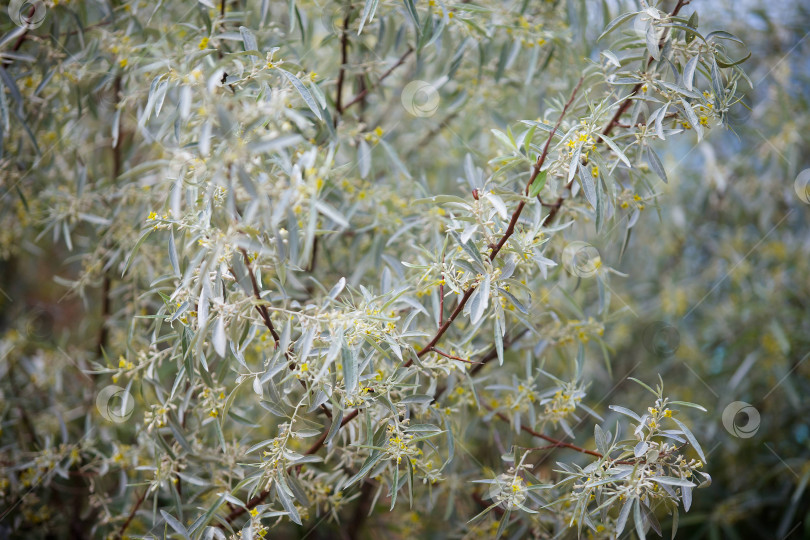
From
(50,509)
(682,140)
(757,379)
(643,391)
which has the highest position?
(682,140)

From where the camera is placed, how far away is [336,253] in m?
1.70

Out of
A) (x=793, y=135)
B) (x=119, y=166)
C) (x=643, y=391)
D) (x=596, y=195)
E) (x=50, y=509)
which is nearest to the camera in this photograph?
(x=596, y=195)

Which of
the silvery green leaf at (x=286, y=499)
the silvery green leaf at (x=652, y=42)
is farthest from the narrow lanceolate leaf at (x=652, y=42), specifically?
the silvery green leaf at (x=286, y=499)

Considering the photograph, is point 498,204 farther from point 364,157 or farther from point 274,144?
point 364,157

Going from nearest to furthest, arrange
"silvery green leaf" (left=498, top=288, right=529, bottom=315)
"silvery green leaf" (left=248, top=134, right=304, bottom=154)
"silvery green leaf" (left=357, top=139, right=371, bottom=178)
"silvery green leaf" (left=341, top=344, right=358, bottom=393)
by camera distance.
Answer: "silvery green leaf" (left=248, top=134, right=304, bottom=154) < "silvery green leaf" (left=341, top=344, right=358, bottom=393) < "silvery green leaf" (left=498, top=288, right=529, bottom=315) < "silvery green leaf" (left=357, top=139, right=371, bottom=178)

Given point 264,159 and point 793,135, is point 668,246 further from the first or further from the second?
point 264,159

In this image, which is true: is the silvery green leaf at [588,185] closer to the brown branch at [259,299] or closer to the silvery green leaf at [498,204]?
the silvery green leaf at [498,204]

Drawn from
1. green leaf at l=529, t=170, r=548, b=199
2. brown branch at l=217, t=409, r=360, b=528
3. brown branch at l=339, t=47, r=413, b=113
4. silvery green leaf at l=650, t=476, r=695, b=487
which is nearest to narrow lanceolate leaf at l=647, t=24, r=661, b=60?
green leaf at l=529, t=170, r=548, b=199

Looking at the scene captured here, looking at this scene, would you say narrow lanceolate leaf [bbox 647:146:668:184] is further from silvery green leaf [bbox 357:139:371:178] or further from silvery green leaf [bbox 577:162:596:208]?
silvery green leaf [bbox 357:139:371:178]

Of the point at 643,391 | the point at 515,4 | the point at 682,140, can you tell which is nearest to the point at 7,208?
the point at 515,4

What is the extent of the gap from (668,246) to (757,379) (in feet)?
1.96

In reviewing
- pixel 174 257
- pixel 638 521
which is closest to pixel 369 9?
pixel 174 257

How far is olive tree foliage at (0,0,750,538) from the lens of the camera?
961 millimetres

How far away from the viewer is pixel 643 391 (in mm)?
2227
